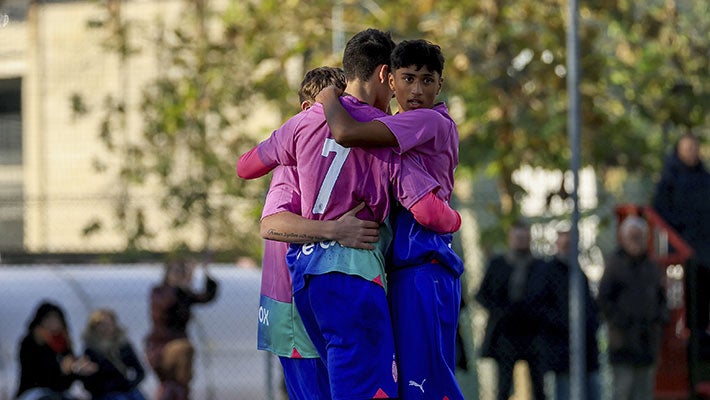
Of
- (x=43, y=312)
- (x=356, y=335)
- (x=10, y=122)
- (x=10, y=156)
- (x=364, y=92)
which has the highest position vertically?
(x=10, y=122)

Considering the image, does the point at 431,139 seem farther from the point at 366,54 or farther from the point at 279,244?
the point at 279,244

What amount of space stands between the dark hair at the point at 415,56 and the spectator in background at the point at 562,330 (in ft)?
19.8

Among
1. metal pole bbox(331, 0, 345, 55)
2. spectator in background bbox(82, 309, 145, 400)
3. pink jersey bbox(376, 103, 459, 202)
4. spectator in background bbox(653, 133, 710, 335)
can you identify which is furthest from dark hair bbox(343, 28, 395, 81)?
metal pole bbox(331, 0, 345, 55)

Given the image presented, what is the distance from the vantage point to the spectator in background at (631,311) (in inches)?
483

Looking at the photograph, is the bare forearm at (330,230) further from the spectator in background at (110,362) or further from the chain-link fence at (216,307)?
the chain-link fence at (216,307)

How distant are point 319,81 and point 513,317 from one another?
5.89 meters

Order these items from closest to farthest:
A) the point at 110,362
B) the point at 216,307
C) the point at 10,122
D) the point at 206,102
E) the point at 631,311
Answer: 1. the point at 110,362
2. the point at 631,311
3. the point at 216,307
4. the point at 206,102
5. the point at 10,122

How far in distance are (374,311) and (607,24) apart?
396 inches

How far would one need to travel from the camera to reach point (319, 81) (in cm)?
662

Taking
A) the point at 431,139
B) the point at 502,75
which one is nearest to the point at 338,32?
the point at 502,75

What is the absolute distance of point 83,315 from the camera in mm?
14250

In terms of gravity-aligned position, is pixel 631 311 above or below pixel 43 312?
below

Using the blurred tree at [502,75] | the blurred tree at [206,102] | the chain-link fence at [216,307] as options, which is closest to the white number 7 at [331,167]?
the chain-link fence at [216,307]

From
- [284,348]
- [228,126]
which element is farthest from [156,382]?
[284,348]
